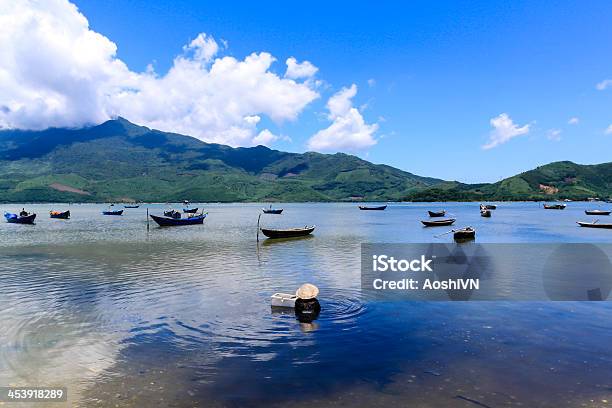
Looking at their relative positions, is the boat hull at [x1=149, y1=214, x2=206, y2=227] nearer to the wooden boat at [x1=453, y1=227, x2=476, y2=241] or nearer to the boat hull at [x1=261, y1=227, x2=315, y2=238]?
the boat hull at [x1=261, y1=227, x2=315, y2=238]

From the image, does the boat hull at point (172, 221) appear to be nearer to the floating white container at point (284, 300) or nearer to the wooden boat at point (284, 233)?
the wooden boat at point (284, 233)

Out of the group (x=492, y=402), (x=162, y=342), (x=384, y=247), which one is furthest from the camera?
(x=384, y=247)

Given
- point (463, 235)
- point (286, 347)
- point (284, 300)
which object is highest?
point (463, 235)

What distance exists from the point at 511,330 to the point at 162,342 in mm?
15221

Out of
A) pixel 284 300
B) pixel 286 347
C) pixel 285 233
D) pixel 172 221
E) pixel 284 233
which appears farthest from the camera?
pixel 172 221

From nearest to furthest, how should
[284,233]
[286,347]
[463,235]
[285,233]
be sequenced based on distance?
1. [286,347]
2. [463,235]
3. [284,233]
4. [285,233]

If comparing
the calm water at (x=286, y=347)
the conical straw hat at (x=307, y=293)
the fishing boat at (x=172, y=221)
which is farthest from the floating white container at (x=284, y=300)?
the fishing boat at (x=172, y=221)

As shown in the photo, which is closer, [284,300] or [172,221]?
[284,300]

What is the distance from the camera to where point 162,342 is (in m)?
17.4

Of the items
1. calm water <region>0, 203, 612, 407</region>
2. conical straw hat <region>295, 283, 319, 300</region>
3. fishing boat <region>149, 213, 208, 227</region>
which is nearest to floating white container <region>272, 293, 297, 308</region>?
conical straw hat <region>295, 283, 319, 300</region>

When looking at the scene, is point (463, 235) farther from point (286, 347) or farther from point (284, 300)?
point (286, 347)

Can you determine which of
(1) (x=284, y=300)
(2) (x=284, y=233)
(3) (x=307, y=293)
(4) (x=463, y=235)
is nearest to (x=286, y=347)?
(3) (x=307, y=293)

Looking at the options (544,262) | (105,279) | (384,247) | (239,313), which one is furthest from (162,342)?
(384,247)

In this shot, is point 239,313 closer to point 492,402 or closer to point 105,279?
point 492,402
